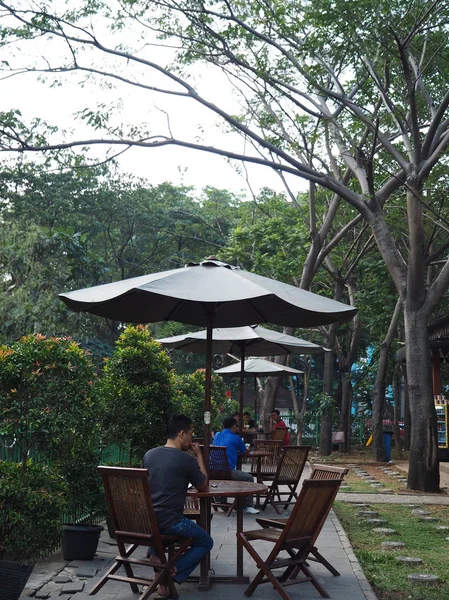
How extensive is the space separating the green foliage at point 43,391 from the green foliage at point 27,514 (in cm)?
31

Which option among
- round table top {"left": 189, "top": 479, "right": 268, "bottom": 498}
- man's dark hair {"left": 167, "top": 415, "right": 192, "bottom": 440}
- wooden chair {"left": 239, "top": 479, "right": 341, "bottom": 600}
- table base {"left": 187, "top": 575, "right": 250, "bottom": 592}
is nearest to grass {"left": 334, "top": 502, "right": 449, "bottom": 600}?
wooden chair {"left": 239, "top": 479, "right": 341, "bottom": 600}

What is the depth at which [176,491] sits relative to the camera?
588 centimetres

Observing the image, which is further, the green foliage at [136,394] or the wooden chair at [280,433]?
the wooden chair at [280,433]

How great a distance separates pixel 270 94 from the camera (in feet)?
52.5

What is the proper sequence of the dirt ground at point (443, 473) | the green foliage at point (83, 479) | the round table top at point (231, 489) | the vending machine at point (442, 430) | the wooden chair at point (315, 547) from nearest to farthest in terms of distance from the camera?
the round table top at point (231, 489) < the wooden chair at point (315, 547) < the green foliage at point (83, 479) < the dirt ground at point (443, 473) < the vending machine at point (442, 430)

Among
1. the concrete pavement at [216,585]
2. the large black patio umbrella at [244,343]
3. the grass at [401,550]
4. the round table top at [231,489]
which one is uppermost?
the large black patio umbrella at [244,343]

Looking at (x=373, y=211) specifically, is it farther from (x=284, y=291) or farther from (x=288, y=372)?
(x=284, y=291)

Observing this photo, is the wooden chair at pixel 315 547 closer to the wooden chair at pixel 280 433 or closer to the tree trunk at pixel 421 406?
the tree trunk at pixel 421 406

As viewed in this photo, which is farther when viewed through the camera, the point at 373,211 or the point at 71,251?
the point at 71,251

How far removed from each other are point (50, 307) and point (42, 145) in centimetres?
803

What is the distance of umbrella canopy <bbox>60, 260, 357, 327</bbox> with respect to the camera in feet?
19.8

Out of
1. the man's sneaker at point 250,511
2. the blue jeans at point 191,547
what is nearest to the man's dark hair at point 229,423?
the man's sneaker at point 250,511

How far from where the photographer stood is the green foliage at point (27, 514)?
18.9ft

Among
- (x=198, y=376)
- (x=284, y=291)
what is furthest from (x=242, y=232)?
(x=284, y=291)
